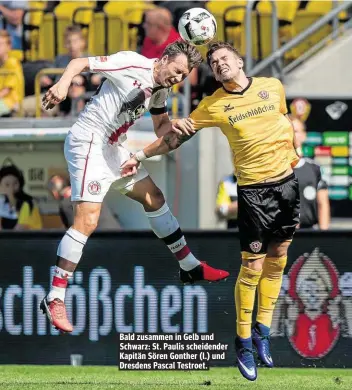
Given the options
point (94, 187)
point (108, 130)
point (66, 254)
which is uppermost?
point (108, 130)

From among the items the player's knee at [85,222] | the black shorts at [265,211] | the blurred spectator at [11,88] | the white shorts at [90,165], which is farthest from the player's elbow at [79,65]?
the blurred spectator at [11,88]

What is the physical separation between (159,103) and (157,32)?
4.70 m

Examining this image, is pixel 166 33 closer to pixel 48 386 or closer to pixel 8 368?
pixel 8 368

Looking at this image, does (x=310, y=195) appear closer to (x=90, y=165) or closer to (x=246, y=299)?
(x=246, y=299)

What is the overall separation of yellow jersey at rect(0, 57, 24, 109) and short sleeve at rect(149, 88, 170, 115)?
5.31m

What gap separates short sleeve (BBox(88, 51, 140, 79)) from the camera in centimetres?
959

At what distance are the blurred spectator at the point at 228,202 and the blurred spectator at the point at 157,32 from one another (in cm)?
209

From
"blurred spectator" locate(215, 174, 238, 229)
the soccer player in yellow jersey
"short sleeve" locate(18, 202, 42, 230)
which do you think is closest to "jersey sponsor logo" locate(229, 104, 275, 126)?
the soccer player in yellow jersey

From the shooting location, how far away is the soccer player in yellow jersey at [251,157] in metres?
9.61

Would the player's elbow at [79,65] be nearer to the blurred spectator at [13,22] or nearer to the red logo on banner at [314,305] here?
the red logo on banner at [314,305]

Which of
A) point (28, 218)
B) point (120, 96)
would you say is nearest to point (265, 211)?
point (120, 96)

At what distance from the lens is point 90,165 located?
978 centimetres

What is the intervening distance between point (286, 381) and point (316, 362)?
79 centimetres

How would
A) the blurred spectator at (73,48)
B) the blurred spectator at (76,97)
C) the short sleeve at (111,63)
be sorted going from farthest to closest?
the blurred spectator at (73,48) → the blurred spectator at (76,97) → the short sleeve at (111,63)
